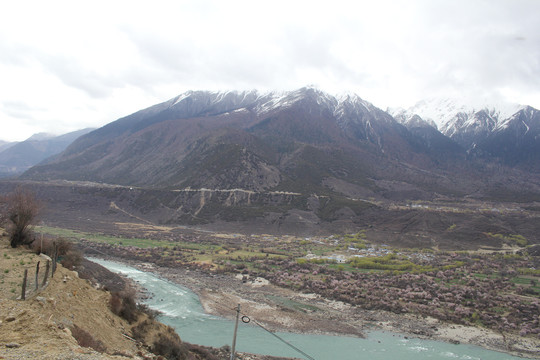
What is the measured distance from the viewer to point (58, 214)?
99438 millimetres

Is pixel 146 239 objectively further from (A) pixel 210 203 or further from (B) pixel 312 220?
(B) pixel 312 220

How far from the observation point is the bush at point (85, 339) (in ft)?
40.5

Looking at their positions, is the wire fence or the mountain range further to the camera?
the mountain range

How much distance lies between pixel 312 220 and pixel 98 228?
5362 cm

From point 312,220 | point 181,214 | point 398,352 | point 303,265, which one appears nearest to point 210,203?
point 181,214

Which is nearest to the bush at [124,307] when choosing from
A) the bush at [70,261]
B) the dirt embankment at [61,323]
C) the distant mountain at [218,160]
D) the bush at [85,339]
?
the dirt embankment at [61,323]

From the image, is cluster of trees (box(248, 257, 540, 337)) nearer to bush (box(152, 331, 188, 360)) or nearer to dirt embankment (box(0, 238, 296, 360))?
dirt embankment (box(0, 238, 296, 360))

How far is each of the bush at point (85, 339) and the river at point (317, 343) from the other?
15148 millimetres

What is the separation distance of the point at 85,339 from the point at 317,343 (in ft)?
67.3

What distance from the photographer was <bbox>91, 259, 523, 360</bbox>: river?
27078 millimetres

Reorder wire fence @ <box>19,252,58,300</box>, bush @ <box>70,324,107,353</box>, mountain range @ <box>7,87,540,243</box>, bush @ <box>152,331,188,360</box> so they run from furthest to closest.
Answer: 1. mountain range @ <box>7,87,540,243</box>
2. bush @ <box>152,331,188,360</box>
3. wire fence @ <box>19,252,58,300</box>
4. bush @ <box>70,324,107,353</box>

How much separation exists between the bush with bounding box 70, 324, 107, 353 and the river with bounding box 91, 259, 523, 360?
1515 cm

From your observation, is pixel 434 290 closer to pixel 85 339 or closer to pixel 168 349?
pixel 168 349

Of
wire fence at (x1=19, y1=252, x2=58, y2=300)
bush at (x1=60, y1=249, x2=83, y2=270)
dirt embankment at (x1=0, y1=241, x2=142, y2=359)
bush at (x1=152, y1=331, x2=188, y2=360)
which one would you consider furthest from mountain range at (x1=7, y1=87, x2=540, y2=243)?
wire fence at (x1=19, y1=252, x2=58, y2=300)
